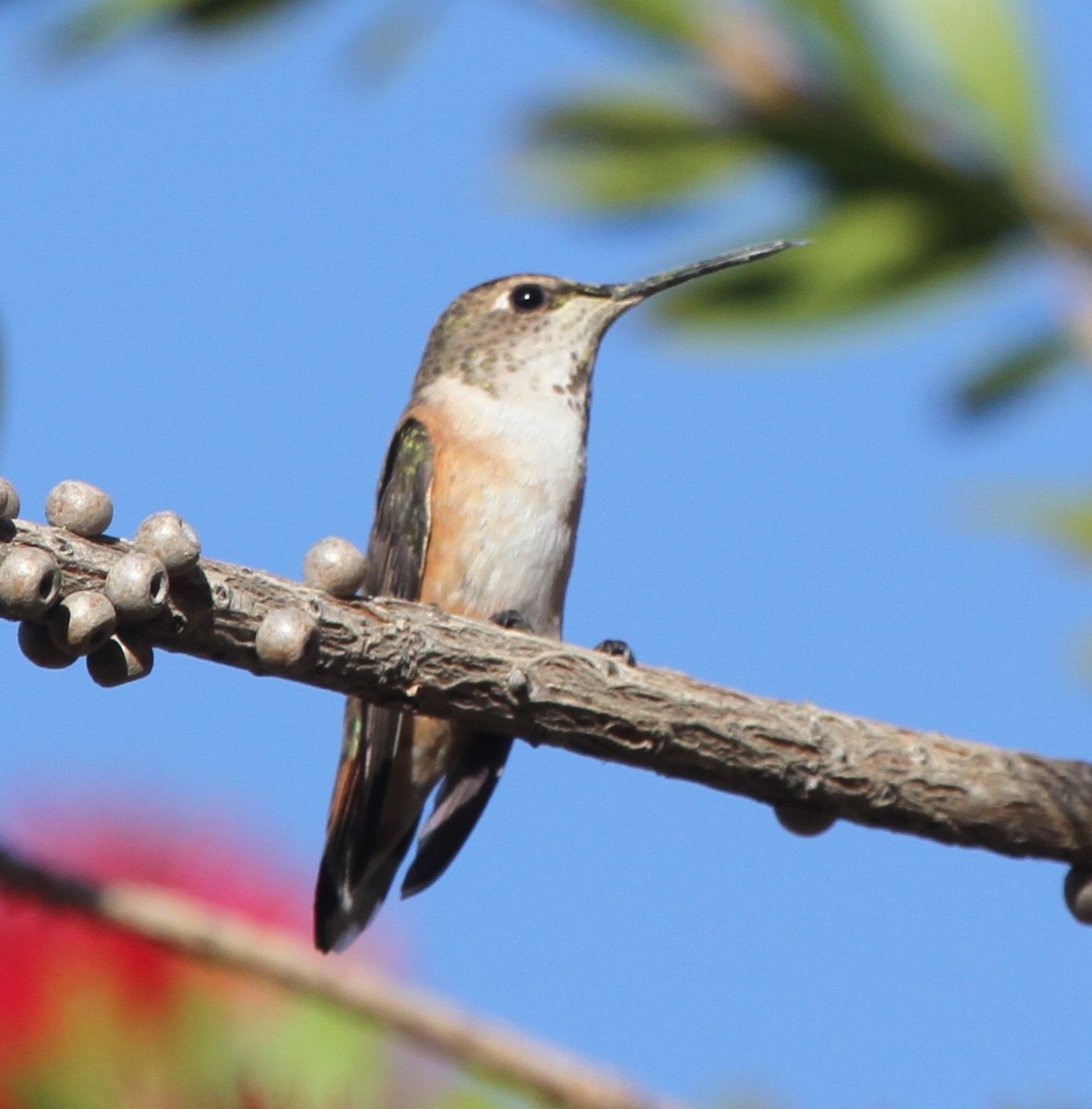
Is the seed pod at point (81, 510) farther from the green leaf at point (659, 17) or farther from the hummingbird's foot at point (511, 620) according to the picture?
the hummingbird's foot at point (511, 620)

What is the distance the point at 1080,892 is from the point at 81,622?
131cm

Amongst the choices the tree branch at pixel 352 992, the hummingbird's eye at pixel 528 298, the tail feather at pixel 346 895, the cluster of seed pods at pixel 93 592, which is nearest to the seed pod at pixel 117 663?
the cluster of seed pods at pixel 93 592

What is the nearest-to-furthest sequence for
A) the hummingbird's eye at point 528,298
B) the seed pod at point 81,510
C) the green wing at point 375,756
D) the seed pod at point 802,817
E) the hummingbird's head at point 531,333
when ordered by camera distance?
the seed pod at point 81,510, the seed pod at point 802,817, the green wing at point 375,756, the hummingbird's head at point 531,333, the hummingbird's eye at point 528,298

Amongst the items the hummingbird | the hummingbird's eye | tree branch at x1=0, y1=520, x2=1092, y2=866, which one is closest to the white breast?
the hummingbird

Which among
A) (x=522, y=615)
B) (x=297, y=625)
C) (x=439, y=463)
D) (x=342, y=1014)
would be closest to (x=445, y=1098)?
(x=342, y=1014)

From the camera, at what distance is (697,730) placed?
2219 mm

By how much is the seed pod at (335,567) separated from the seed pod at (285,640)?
18 centimetres

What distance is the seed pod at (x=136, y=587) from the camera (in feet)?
5.81

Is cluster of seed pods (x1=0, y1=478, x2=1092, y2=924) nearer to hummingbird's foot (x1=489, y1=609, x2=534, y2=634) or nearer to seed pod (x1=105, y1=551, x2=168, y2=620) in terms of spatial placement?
seed pod (x1=105, y1=551, x2=168, y2=620)

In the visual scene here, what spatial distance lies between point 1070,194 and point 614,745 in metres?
0.88

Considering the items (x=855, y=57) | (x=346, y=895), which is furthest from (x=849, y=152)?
(x=346, y=895)

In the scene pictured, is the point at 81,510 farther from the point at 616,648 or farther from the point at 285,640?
the point at 616,648

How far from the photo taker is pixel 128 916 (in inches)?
59.7

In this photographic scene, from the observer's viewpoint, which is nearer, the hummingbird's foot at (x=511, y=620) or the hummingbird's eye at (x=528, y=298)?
the hummingbird's foot at (x=511, y=620)
